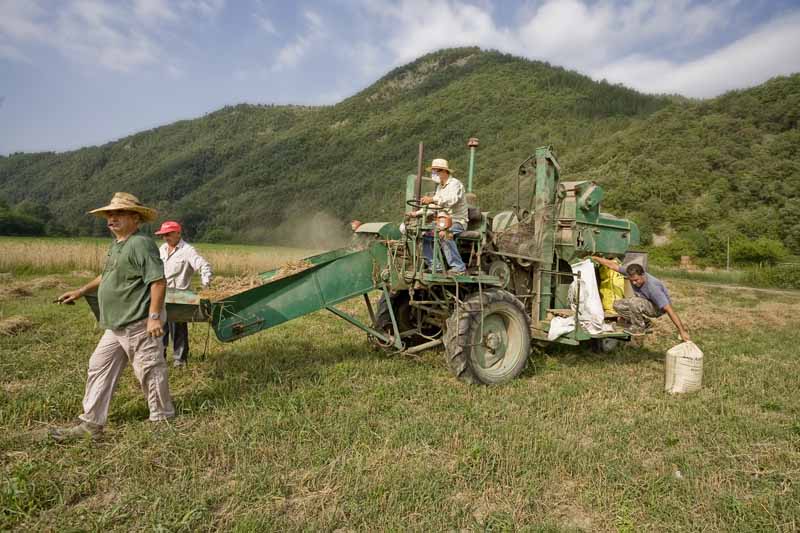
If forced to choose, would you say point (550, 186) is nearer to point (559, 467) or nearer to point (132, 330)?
point (559, 467)

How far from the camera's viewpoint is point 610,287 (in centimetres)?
677

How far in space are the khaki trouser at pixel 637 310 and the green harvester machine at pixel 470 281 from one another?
274 mm

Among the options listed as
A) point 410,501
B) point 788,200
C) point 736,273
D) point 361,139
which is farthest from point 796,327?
point 361,139

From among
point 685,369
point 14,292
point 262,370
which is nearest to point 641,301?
point 685,369

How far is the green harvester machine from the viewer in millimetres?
4703

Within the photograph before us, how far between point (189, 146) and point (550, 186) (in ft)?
420

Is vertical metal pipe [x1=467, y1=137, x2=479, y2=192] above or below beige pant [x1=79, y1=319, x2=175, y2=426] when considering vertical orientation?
above

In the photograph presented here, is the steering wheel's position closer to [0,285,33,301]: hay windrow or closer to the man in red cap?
the man in red cap

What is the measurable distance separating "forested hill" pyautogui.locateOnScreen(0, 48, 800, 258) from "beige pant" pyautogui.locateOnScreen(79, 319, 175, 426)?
7504mm

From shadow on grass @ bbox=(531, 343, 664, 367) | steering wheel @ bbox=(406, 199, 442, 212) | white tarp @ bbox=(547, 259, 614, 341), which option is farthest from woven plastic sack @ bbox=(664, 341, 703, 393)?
steering wheel @ bbox=(406, 199, 442, 212)

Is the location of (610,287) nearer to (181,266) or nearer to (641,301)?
(641,301)

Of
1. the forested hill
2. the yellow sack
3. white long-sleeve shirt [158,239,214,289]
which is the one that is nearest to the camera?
white long-sleeve shirt [158,239,214,289]

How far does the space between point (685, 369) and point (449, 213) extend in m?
3.08

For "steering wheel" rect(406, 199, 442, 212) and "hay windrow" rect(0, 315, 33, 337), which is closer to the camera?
"steering wheel" rect(406, 199, 442, 212)
